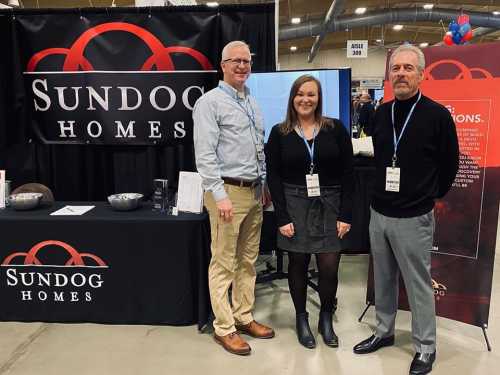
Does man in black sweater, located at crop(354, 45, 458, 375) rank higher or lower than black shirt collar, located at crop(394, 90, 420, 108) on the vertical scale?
lower

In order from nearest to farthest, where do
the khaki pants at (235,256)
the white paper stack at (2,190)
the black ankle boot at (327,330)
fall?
the khaki pants at (235,256) → the black ankle boot at (327,330) → the white paper stack at (2,190)

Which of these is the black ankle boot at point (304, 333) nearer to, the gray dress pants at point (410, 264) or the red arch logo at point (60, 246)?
the gray dress pants at point (410, 264)

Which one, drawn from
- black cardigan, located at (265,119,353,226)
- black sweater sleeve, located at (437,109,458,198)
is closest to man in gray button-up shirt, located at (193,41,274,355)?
black cardigan, located at (265,119,353,226)

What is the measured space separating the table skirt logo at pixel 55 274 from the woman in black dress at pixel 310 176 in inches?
43.5

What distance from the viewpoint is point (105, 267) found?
2469 millimetres

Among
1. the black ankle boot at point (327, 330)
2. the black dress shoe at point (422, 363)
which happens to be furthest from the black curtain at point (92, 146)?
the black dress shoe at point (422, 363)

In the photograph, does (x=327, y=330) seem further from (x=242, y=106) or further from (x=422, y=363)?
(x=242, y=106)

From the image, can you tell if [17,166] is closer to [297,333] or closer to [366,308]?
[297,333]

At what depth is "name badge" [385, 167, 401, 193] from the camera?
75.2 inches

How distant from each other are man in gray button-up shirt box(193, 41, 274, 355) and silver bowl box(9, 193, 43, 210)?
1121mm

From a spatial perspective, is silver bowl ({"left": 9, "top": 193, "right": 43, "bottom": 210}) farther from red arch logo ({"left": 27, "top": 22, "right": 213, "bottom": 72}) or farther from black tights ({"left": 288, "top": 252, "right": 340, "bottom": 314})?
black tights ({"left": 288, "top": 252, "right": 340, "bottom": 314})

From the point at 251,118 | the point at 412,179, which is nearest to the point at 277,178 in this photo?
the point at 251,118

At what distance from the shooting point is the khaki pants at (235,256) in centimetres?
215

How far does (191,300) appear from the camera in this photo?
2486mm
